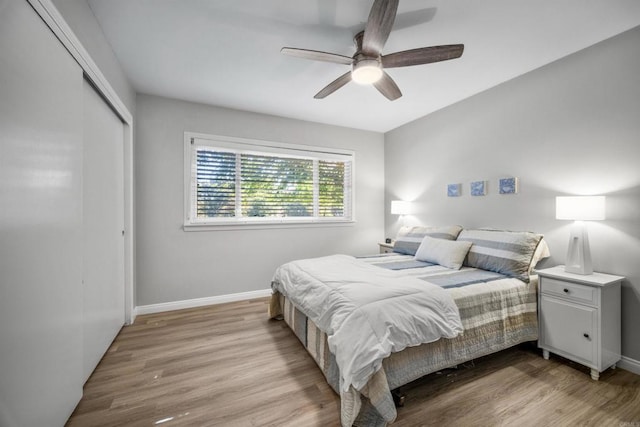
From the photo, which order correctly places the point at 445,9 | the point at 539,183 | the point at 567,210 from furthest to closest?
the point at 539,183 < the point at 567,210 < the point at 445,9

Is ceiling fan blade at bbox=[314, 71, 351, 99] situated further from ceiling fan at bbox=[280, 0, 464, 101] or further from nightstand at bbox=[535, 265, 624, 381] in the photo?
nightstand at bbox=[535, 265, 624, 381]

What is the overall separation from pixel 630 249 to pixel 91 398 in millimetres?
4009

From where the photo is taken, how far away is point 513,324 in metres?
2.11

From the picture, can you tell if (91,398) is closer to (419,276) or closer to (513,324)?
(419,276)

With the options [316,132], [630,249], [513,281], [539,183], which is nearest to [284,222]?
[316,132]

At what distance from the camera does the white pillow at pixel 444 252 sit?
2.63 metres

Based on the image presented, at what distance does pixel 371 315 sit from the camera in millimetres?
1520

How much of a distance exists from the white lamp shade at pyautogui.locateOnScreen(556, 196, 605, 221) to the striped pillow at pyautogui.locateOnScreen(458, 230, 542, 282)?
0.38 m

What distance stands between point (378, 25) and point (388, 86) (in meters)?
0.75

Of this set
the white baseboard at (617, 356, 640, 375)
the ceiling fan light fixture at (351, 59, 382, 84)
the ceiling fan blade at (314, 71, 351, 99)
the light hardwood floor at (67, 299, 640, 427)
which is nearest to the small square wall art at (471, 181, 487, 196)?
the light hardwood floor at (67, 299, 640, 427)

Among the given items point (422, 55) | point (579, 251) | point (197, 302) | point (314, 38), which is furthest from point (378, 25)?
point (197, 302)

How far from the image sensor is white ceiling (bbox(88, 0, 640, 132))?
180cm

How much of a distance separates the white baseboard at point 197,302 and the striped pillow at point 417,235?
6.40 feet

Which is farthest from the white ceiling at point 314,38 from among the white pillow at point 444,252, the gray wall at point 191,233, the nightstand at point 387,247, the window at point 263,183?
the nightstand at point 387,247
